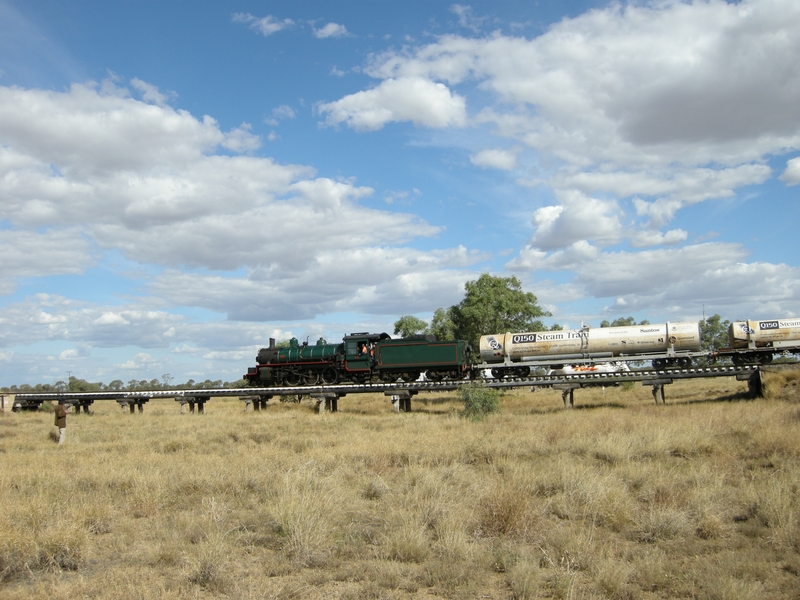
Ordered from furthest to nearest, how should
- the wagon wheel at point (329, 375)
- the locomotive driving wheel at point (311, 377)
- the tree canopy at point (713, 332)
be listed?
the tree canopy at point (713, 332) < the locomotive driving wheel at point (311, 377) < the wagon wheel at point (329, 375)

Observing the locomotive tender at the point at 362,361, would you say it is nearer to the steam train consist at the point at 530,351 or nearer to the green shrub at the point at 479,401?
the steam train consist at the point at 530,351

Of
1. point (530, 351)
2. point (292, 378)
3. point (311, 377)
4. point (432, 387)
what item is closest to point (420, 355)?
point (432, 387)

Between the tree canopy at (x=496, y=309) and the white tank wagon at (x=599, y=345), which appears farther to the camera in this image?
the tree canopy at (x=496, y=309)

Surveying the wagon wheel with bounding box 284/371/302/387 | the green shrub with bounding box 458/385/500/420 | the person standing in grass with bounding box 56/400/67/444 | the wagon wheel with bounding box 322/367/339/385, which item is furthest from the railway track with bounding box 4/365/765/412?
the person standing in grass with bounding box 56/400/67/444

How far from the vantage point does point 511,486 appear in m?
9.37

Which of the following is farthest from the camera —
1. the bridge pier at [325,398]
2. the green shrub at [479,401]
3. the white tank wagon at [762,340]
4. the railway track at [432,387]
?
the white tank wagon at [762,340]

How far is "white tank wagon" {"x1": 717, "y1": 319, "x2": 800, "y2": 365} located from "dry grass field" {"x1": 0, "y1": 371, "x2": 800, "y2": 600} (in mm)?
19559

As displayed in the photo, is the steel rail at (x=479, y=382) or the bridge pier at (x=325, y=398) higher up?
the steel rail at (x=479, y=382)

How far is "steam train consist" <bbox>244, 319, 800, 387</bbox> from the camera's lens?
32.0 metres

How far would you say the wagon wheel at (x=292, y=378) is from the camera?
36188 mm

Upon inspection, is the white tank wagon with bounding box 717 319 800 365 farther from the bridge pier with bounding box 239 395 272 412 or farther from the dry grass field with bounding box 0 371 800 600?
the bridge pier with bounding box 239 395 272 412

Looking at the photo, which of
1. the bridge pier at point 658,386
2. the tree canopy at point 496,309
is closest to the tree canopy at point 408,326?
the tree canopy at point 496,309

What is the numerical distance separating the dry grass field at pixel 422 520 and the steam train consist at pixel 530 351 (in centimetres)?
1813

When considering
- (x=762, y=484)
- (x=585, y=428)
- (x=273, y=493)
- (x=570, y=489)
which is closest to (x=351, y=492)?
(x=273, y=493)
